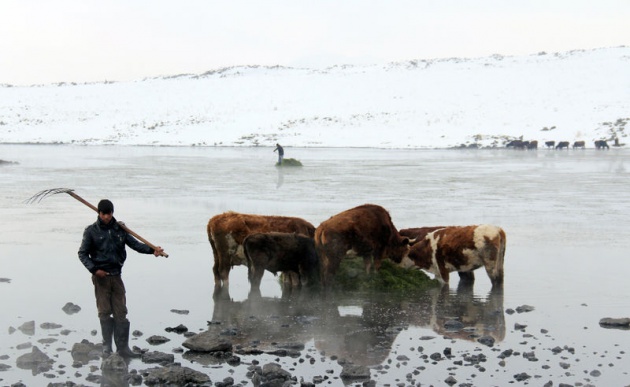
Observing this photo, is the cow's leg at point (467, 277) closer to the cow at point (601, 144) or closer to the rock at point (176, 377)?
the rock at point (176, 377)

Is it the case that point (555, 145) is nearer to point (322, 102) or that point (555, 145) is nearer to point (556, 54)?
point (322, 102)

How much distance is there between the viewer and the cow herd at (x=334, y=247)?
1230cm

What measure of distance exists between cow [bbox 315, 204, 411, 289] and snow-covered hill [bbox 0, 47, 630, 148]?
57.2 m

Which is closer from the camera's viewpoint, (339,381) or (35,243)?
(339,381)

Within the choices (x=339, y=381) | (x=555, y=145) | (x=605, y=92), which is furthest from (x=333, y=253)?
(x=605, y=92)

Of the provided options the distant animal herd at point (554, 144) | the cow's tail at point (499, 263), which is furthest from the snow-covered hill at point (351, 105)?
the cow's tail at point (499, 263)

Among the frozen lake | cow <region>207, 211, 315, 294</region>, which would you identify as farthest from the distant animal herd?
cow <region>207, 211, 315, 294</region>

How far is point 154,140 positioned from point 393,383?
75.4 meters

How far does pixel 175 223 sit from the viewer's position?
63.3ft

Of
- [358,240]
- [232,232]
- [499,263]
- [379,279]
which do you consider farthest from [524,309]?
[232,232]

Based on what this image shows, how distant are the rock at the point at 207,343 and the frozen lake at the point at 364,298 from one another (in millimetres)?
223

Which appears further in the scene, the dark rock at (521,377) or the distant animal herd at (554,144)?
the distant animal herd at (554,144)

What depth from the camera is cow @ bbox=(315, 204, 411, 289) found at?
12773 mm

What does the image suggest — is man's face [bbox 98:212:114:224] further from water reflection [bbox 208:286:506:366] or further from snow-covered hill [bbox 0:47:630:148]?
snow-covered hill [bbox 0:47:630:148]
